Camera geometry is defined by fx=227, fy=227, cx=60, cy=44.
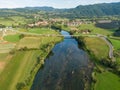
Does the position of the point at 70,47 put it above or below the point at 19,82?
below

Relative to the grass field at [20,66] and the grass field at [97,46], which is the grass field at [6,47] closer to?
the grass field at [20,66]

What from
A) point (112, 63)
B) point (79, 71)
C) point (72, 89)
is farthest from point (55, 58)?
point (72, 89)

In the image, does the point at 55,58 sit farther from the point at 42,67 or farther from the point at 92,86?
the point at 92,86

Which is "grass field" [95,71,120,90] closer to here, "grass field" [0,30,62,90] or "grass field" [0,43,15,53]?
"grass field" [0,30,62,90]

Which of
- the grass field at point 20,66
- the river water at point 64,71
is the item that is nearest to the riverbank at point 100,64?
the river water at point 64,71

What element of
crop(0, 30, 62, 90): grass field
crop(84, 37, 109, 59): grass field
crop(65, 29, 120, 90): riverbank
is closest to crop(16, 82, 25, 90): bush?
crop(0, 30, 62, 90): grass field
